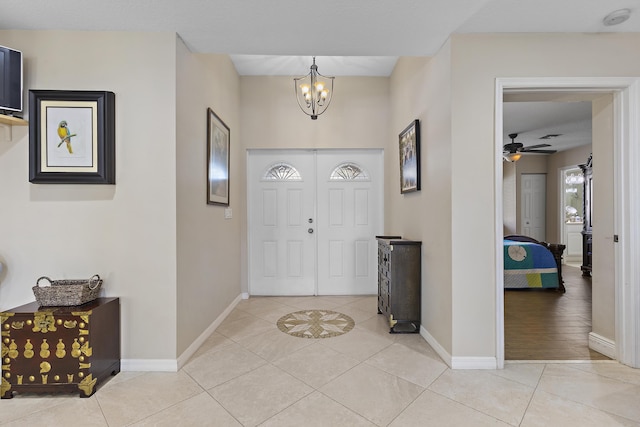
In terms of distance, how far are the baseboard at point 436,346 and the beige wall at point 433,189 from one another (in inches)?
0.9

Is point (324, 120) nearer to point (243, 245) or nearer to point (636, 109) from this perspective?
point (243, 245)

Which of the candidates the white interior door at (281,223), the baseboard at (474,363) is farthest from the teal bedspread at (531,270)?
the white interior door at (281,223)

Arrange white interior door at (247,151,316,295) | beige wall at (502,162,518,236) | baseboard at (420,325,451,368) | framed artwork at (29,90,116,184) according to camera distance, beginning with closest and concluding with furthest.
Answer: framed artwork at (29,90,116,184) < baseboard at (420,325,451,368) < white interior door at (247,151,316,295) < beige wall at (502,162,518,236)

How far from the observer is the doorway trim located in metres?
2.18

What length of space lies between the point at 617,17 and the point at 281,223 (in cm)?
354

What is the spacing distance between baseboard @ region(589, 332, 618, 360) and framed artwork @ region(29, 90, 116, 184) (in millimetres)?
3928

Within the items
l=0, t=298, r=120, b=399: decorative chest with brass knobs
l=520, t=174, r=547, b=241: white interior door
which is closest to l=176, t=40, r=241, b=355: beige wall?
l=0, t=298, r=120, b=399: decorative chest with brass knobs

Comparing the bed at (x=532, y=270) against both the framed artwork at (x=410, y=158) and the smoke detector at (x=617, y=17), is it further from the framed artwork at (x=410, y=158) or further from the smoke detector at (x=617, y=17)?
the smoke detector at (x=617, y=17)

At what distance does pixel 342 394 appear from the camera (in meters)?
1.88

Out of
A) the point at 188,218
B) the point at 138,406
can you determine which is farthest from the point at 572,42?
the point at 138,406

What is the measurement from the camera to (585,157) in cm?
642

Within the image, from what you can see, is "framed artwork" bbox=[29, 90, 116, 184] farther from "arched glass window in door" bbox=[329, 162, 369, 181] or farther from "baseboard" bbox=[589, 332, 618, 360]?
"baseboard" bbox=[589, 332, 618, 360]

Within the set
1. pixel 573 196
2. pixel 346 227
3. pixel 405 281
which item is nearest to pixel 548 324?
pixel 405 281

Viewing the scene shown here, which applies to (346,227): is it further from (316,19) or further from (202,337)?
(316,19)
